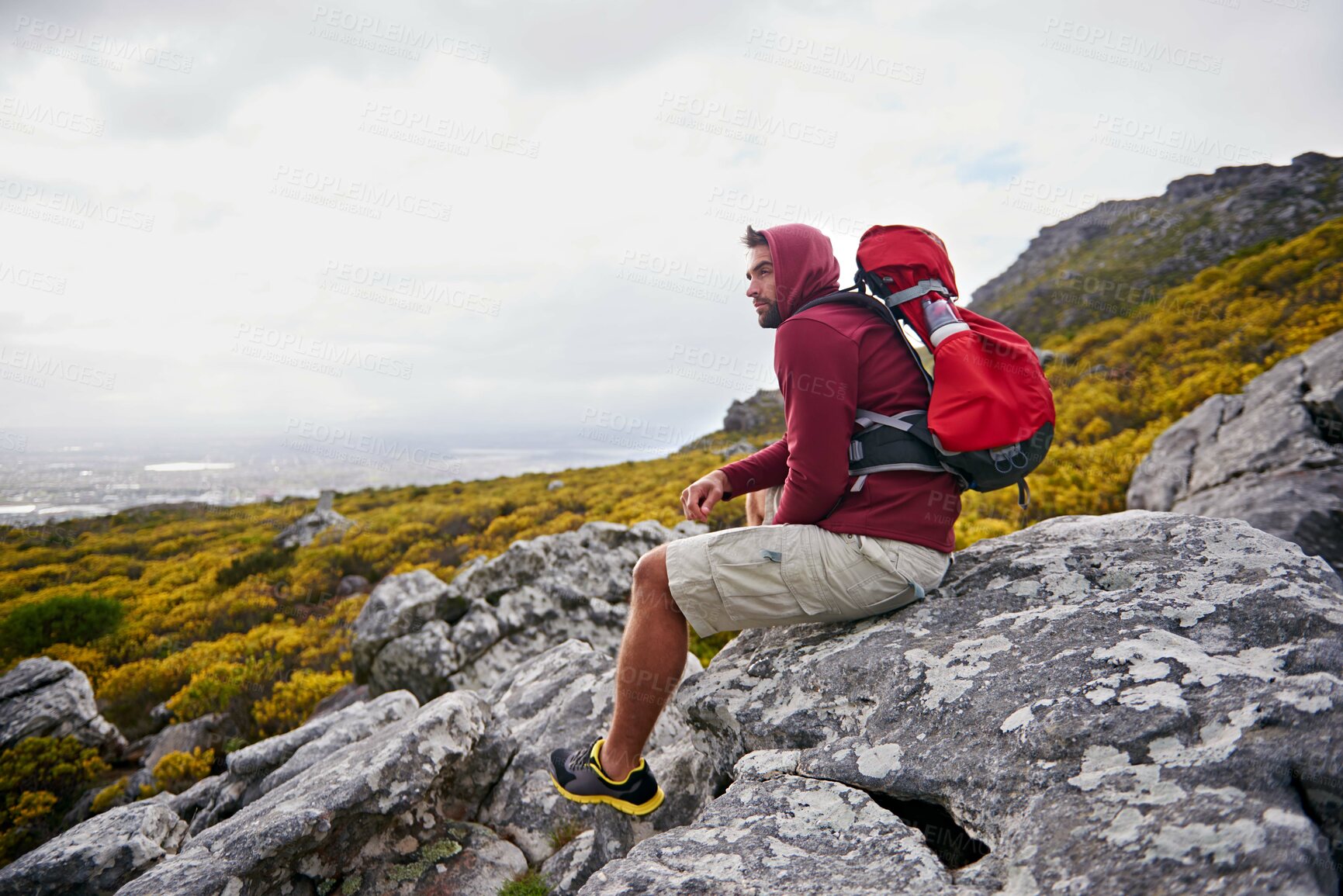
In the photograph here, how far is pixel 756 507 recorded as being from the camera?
158 inches

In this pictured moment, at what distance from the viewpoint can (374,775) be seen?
331cm

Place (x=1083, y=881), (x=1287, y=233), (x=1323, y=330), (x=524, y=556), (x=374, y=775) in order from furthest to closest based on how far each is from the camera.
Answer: (x=1287, y=233)
(x=1323, y=330)
(x=524, y=556)
(x=374, y=775)
(x=1083, y=881)

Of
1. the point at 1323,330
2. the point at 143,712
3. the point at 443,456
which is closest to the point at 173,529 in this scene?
the point at 443,456

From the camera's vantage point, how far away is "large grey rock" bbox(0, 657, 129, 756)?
20.9 ft

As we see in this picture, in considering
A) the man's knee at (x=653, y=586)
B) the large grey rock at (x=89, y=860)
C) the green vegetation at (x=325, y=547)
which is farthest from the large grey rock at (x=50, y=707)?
the man's knee at (x=653, y=586)

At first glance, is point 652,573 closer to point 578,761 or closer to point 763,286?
point 578,761

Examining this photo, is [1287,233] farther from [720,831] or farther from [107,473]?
[107,473]

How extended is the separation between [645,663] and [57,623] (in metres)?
13.8

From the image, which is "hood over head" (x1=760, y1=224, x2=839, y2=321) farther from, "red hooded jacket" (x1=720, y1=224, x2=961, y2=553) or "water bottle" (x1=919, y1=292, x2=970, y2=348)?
"water bottle" (x1=919, y1=292, x2=970, y2=348)

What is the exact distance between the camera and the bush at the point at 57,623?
966 centimetres

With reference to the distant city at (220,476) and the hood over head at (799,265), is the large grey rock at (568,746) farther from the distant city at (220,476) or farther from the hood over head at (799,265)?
the distant city at (220,476)

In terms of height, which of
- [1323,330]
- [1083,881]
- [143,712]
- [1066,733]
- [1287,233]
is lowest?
[143,712]

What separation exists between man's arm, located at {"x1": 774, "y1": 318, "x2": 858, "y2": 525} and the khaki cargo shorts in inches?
8.8

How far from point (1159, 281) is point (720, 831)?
172 feet
